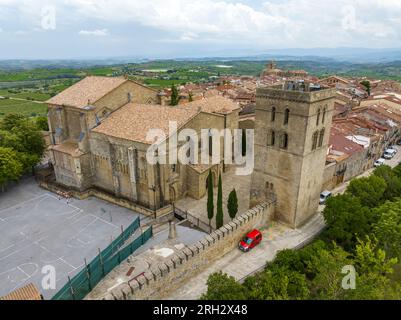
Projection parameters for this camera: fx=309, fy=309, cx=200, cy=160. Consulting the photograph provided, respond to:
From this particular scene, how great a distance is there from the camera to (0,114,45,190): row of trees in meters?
38.9

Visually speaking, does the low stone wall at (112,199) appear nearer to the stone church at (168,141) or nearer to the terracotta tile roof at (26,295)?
the stone church at (168,141)

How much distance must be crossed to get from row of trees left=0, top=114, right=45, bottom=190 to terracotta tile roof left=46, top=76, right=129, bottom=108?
6398 millimetres

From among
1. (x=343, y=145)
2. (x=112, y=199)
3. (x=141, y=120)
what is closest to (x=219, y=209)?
(x=141, y=120)

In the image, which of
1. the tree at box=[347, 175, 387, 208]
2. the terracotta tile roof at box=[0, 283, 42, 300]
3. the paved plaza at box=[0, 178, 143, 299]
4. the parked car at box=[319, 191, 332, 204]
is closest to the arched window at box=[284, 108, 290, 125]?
the tree at box=[347, 175, 387, 208]

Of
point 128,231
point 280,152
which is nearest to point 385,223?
point 280,152

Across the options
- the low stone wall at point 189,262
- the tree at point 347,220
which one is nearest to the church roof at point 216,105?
the low stone wall at point 189,262

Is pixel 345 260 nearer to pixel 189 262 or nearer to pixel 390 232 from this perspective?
pixel 390 232

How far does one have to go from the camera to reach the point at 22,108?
12675 centimetres

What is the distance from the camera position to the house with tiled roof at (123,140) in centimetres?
3509

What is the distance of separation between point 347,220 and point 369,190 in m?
6.57

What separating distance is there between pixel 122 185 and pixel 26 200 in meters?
12.8

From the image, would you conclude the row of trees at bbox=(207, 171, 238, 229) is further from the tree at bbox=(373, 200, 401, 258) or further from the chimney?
the tree at bbox=(373, 200, 401, 258)

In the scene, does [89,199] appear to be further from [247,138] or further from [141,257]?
[247,138]

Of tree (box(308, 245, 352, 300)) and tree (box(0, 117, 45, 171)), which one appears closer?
tree (box(308, 245, 352, 300))
